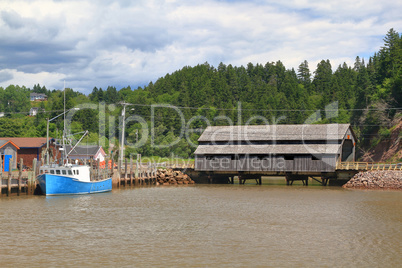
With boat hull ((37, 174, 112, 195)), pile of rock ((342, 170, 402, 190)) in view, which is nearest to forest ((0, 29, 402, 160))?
pile of rock ((342, 170, 402, 190))

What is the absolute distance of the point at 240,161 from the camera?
6762 cm

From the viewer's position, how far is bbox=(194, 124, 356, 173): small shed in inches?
2518

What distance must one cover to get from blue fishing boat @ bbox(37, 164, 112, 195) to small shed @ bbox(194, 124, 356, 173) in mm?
23043

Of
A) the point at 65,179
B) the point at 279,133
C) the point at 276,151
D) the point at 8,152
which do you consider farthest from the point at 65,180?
the point at 279,133

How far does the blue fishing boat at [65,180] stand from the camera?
45.2m

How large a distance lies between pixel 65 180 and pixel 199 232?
2269 cm

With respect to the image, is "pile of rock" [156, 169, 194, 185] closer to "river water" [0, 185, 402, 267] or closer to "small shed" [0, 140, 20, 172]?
"small shed" [0, 140, 20, 172]

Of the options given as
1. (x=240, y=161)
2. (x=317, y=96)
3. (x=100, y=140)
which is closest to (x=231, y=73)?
(x=317, y=96)

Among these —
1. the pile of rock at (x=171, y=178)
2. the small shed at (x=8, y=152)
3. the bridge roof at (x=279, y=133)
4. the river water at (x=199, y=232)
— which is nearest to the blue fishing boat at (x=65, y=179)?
the river water at (x=199, y=232)

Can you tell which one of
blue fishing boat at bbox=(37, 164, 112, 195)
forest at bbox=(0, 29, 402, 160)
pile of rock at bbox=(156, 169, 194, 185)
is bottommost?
pile of rock at bbox=(156, 169, 194, 185)

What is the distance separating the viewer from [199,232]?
28.6 m

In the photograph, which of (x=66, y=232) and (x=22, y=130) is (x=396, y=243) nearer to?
(x=66, y=232)

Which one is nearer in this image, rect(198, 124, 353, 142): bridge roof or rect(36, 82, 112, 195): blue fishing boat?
rect(36, 82, 112, 195): blue fishing boat

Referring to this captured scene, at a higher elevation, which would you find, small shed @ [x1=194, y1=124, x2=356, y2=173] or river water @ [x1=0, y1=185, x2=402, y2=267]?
small shed @ [x1=194, y1=124, x2=356, y2=173]
